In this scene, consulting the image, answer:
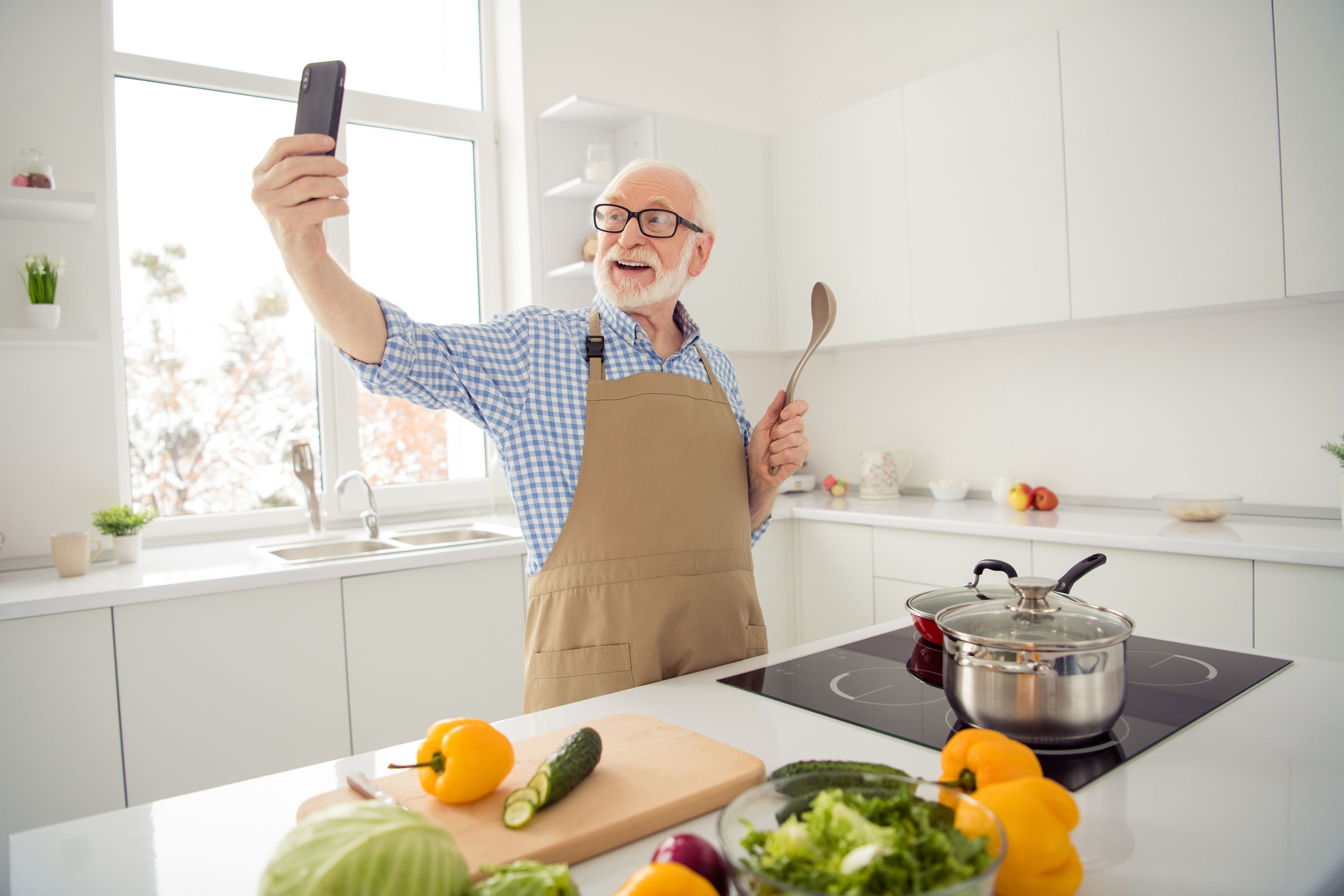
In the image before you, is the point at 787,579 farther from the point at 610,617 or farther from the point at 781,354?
the point at 610,617

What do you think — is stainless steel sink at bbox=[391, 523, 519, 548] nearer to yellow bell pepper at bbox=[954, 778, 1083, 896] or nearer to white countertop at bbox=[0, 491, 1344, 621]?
white countertop at bbox=[0, 491, 1344, 621]

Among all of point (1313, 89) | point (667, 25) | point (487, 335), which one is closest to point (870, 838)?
point (487, 335)

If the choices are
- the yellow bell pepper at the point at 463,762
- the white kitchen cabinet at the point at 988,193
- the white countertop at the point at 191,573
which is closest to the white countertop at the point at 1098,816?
the yellow bell pepper at the point at 463,762

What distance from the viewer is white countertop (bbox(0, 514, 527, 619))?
1.90 m

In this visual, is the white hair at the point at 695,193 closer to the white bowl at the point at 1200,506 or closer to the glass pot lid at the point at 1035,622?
the glass pot lid at the point at 1035,622

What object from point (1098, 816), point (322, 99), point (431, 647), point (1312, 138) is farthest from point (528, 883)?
point (1312, 138)

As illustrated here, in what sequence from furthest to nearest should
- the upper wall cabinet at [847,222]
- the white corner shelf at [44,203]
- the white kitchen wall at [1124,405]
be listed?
the upper wall cabinet at [847,222] → the white kitchen wall at [1124,405] → the white corner shelf at [44,203]

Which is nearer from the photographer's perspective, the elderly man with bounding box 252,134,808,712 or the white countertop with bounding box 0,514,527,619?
the elderly man with bounding box 252,134,808,712

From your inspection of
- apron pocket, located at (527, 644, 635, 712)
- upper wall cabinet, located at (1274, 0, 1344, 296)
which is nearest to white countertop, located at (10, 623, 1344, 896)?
apron pocket, located at (527, 644, 635, 712)

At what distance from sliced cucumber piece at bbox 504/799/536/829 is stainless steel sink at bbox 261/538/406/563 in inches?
73.9

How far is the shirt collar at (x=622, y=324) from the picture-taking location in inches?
62.7

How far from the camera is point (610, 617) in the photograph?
1378mm

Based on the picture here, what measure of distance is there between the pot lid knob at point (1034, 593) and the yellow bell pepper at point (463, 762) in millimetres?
552

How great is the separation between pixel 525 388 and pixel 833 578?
187cm
